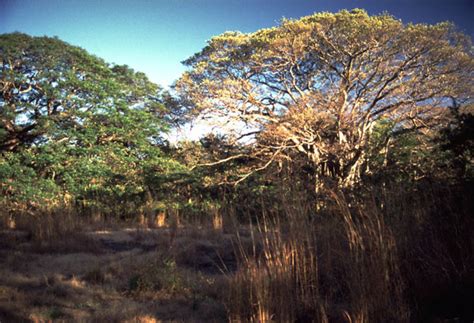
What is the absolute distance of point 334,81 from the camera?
1253cm

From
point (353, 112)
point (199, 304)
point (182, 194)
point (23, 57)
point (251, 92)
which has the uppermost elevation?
point (23, 57)

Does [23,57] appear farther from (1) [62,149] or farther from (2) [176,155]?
(2) [176,155]

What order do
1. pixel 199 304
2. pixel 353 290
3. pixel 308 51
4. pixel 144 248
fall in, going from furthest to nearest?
pixel 308 51 < pixel 144 248 < pixel 199 304 < pixel 353 290

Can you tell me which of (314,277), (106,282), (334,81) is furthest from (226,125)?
(314,277)

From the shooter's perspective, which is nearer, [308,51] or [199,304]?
[199,304]

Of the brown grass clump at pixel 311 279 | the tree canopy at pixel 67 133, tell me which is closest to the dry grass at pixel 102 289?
the brown grass clump at pixel 311 279

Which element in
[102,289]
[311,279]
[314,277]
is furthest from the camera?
[102,289]

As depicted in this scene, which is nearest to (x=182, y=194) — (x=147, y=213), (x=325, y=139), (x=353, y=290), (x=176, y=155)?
(x=147, y=213)

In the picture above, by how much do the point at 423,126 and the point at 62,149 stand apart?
39.7 feet

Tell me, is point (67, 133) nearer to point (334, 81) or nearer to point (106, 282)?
point (106, 282)

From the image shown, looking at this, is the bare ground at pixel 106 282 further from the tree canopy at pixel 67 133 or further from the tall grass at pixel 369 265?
the tree canopy at pixel 67 133

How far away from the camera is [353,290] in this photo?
2533mm

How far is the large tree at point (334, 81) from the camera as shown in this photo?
10352 millimetres

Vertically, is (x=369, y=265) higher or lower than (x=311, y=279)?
higher
